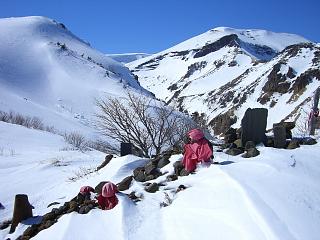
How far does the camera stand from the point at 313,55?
66.1 m

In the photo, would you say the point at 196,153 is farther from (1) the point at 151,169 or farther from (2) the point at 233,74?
(2) the point at 233,74

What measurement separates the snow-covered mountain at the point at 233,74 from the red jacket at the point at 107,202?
63.3 feet

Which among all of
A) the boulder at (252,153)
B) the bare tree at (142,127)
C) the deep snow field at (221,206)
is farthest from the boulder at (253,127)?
the bare tree at (142,127)

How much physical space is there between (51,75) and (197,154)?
155 feet

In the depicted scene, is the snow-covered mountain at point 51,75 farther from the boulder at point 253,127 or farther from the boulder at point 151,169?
the boulder at point 253,127

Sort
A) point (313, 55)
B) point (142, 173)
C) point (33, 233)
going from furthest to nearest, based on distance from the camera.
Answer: point (313, 55) < point (142, 173) < point (33, 233)

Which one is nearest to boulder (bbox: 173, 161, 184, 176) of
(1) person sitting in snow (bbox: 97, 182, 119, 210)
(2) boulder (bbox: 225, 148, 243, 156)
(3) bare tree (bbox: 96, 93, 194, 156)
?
(2) boulder (bbox: 225, 148, 243, 156)

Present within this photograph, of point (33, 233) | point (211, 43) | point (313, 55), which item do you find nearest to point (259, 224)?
point (33, 233)

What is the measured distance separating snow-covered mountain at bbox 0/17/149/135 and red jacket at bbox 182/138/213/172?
2201 centimetres

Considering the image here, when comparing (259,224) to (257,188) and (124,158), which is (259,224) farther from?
(124,158)

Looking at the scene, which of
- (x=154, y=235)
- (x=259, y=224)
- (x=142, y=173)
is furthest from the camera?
(x=142, y=173)

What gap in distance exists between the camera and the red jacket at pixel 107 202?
248 inches

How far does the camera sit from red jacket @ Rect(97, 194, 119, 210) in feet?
20.6

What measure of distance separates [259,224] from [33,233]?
3552 mm
